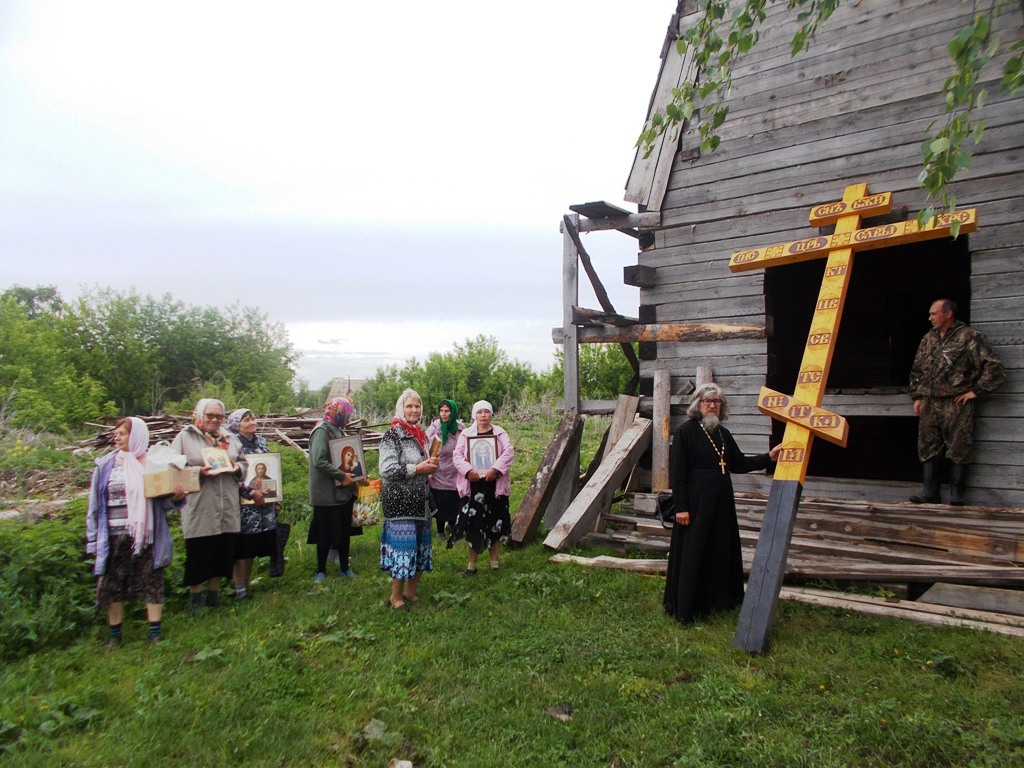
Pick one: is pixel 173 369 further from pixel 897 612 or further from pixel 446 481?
pixel 897 612

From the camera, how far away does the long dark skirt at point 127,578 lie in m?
5.24

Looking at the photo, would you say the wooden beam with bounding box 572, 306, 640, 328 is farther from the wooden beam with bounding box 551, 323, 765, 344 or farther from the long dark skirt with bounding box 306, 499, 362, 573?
the long dark skirt with bounding box 306, 499, 362, 573

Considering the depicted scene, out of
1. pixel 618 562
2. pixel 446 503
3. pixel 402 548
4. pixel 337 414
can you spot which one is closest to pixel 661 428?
pixel 618 562

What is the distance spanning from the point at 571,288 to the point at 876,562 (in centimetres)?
461

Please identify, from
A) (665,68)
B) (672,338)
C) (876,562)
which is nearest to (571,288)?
(672,338)

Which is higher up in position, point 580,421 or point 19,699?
point 580,421

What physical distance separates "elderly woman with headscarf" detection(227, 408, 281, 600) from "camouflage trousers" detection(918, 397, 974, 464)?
614 cm

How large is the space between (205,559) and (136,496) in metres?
1.10

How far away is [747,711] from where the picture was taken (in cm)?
394

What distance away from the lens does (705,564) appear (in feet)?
18.4

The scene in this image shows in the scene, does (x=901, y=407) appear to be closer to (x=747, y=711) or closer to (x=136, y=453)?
(x=747, y=711)

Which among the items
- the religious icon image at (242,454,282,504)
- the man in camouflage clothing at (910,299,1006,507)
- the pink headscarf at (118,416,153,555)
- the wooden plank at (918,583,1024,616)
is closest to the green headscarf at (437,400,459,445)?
the religious icon image at (242,454,282,504)

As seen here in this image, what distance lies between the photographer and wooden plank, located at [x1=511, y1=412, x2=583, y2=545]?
26.5 ft

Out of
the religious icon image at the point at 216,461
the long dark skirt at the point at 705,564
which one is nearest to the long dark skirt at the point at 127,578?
the religious icon image at the point at 216,461
